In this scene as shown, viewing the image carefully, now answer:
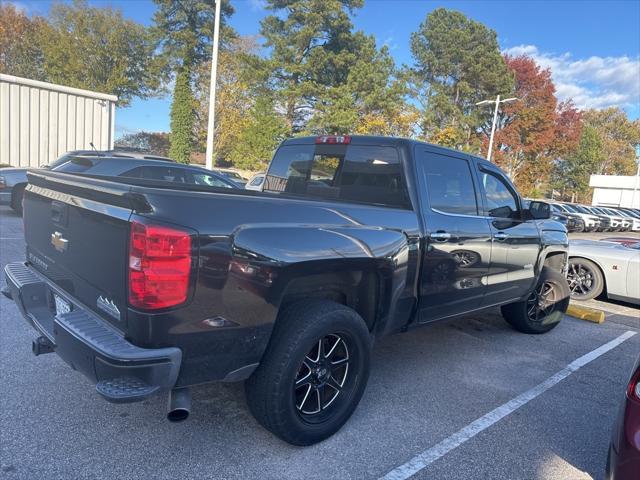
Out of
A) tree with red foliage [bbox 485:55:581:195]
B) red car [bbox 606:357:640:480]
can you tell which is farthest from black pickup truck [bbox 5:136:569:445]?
tree with red foliage [bbox 485:55:581:195]

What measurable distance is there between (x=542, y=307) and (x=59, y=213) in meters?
5.13

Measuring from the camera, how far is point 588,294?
744cm

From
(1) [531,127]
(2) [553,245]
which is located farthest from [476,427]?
(1) [531,127]

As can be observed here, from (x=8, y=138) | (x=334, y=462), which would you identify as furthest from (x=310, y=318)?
(x=8, y=138)

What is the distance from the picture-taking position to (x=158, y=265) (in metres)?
2.08

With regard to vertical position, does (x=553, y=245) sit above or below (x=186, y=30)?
below

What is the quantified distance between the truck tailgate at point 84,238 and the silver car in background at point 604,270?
7226mm

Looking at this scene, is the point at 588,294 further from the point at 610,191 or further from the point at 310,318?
the point at 610,191

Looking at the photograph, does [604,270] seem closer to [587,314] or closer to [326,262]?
[587,314]

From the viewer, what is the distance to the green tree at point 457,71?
133 feet

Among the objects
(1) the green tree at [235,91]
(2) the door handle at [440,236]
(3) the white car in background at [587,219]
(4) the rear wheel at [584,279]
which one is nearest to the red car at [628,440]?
(2) the door handle at [440,236]

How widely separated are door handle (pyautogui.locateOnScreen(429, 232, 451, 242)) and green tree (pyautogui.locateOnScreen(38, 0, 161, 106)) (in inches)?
1546

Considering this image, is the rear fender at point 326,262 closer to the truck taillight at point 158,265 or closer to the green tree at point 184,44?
the truck taillight at point 158,265

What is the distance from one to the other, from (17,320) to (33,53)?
41668 millimetres
